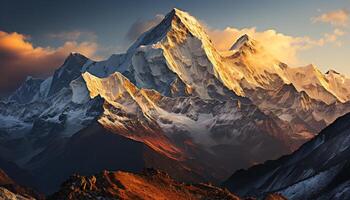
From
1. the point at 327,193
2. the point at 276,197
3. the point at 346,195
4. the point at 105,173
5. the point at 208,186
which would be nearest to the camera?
the point at 105,173

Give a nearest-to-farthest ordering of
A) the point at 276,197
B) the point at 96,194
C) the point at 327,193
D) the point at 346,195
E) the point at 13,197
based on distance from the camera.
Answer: the point at 13,197
the point at 96,194
the point at 276,197
the point at 346,195
the point at 327,193

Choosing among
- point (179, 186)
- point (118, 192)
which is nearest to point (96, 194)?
point (118, 192)

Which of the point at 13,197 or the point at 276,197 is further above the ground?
the point at 13,197

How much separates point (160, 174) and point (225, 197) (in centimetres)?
1410

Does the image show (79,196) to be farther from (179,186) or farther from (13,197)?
(179,186)

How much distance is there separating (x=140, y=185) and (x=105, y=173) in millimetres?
6131

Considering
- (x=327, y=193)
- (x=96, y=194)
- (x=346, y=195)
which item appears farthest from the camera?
(x=327, y=193)

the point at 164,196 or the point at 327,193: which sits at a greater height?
the point at 164,196

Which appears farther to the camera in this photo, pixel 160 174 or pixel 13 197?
pixel 160 174

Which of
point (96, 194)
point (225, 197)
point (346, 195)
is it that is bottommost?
point (346, 195)

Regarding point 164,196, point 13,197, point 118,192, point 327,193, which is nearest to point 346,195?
point 327,193

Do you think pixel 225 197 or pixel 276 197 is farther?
pixel 276 197

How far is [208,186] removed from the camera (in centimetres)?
12988

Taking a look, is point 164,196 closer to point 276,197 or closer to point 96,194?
point 96,194
